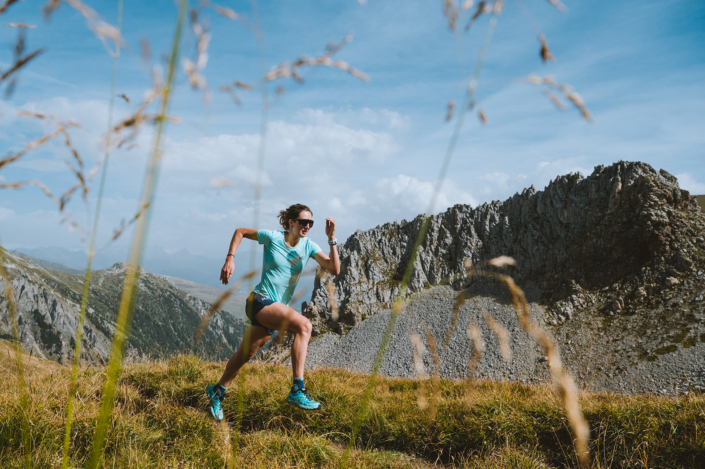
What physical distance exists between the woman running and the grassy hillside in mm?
426

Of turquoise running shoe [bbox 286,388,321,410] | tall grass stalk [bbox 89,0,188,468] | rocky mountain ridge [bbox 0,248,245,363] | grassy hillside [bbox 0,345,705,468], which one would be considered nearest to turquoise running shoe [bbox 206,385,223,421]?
grassy hillside [bbox 0,345,705,468]

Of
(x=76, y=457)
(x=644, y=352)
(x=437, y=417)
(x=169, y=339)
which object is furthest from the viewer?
(x=169, y=339)

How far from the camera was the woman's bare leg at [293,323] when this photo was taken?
440cm

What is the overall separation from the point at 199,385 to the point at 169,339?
16834 cm

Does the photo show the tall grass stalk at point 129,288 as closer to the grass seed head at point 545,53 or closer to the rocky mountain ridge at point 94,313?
the grass seed head at point 545,53

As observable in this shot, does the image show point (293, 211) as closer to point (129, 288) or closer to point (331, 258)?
point (331, 258)

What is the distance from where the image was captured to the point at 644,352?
42281mm

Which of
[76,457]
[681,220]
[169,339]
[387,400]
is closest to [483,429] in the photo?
[387,400]

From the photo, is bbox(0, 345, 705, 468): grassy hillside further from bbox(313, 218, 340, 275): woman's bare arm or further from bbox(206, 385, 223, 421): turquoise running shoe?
bbox(313, 218, 340, 275): woman's bare arm

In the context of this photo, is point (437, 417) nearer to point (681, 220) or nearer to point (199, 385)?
point (199, 385)

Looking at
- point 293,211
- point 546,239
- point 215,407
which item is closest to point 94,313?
point 546,239

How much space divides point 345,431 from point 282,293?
206 centimetres

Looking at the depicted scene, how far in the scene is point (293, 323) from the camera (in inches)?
180

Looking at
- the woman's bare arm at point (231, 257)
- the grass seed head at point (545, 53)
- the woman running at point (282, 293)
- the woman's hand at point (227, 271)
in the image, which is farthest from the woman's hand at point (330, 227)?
the grass seed head at point (545, 53)
